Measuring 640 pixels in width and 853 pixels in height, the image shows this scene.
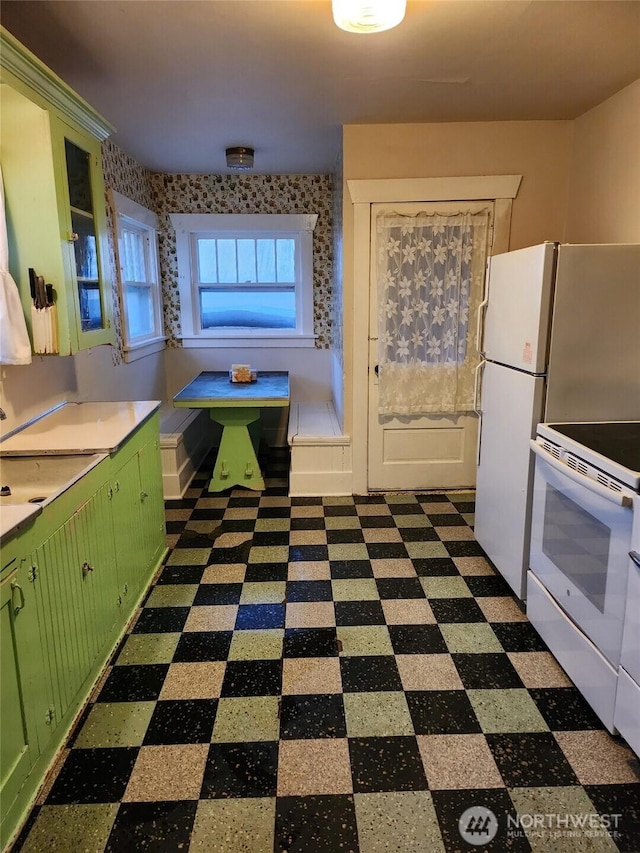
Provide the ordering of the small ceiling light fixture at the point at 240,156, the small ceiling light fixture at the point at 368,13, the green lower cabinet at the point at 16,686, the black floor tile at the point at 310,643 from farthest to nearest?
the small ceiling light fixture at the point at 240,156
the black floor tile at the point at 310,643
the small ceiling light fixture at the point at 368,13
the green lower cabinet at the point at 16,686

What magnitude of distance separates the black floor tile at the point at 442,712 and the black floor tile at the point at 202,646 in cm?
76

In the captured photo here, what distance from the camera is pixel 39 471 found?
2121mm

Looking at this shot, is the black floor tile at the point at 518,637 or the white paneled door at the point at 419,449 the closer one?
the black floor tile at the point at 518,637

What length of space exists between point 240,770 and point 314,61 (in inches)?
107

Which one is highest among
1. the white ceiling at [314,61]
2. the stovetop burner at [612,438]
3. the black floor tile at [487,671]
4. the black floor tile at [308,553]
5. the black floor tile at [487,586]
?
the white ceiling at [314,61]

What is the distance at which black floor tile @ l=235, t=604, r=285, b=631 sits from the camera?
7.85 feet

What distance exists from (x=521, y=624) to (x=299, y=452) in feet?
6.19

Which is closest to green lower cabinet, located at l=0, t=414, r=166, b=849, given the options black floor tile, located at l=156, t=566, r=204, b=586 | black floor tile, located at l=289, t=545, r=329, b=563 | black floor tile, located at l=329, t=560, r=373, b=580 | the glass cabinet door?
black floor tile, located at l=156, t=566, r=204, b=586

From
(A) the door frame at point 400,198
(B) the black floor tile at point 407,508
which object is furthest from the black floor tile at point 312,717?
(A) the door frame at point 400,198

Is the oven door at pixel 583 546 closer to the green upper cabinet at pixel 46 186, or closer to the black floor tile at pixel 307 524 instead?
the black floor tile at pixel 307 524

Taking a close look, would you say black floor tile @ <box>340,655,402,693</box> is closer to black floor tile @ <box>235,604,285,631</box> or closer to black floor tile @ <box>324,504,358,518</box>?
black floor tile @ <box>235,604,285,631</box>

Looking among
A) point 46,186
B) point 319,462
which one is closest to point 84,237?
point 46,186

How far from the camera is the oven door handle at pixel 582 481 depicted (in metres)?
1.66

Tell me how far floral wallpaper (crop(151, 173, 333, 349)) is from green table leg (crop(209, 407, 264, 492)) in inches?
63.2
